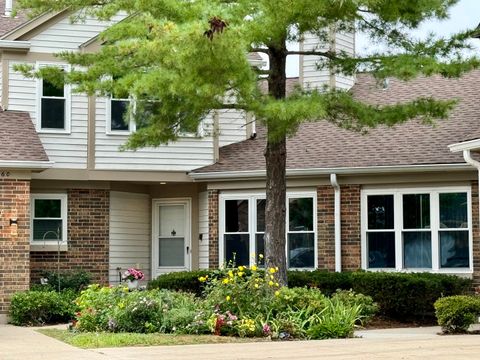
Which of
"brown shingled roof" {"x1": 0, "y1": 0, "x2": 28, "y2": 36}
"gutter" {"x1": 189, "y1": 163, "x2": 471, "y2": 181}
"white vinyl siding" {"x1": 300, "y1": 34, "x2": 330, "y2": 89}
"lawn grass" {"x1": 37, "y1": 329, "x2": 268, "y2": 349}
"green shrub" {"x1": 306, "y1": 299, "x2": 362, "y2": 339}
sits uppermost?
"brown shingled roof" {"x1": 0, "y1": 0, "x2": 28, "y2": 36}

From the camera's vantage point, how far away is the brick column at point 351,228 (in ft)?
69.5

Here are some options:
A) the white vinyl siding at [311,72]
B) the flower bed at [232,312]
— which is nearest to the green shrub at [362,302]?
the flower bed at [232,312]

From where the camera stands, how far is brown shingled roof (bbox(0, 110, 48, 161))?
66.1 feet

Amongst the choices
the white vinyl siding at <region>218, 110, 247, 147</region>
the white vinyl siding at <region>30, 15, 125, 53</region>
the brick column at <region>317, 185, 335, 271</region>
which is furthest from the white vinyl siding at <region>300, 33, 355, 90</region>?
the white vinyl siding at <region>30, 15, 125, 53</region>

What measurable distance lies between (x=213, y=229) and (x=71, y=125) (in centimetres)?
396

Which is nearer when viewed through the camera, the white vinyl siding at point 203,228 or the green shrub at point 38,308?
the green shrub at point 38,308

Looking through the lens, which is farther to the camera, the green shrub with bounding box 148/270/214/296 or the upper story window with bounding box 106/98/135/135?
the upper story window with bounding box 106/98/135/135

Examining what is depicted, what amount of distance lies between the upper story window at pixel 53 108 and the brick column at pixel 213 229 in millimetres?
3593

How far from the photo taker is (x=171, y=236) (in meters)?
23.5

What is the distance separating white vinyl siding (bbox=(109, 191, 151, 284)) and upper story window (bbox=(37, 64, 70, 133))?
199 centimetres

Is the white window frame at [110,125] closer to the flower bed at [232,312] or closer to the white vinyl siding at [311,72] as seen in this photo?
the white vinyl siding at [311,72]

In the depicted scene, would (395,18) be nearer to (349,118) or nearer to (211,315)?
(349,118)

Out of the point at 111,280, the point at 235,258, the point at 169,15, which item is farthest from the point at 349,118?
the point at 111,280

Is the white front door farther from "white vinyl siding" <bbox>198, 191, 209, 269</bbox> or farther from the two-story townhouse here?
"white vinyl siding" <bbox>198, 191, 209, 269</bbox>
